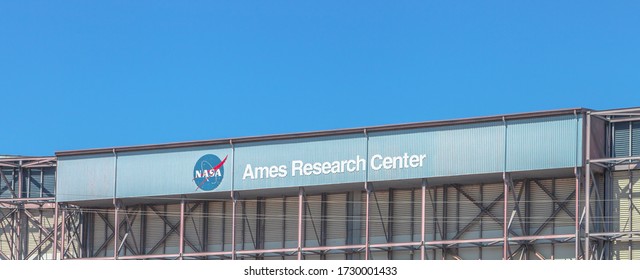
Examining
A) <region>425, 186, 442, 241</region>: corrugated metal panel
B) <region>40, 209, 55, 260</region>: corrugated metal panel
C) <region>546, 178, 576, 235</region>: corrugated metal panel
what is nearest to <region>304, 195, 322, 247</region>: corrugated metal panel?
<region>425, 186, 442, 241</region>: corrugated metal panel

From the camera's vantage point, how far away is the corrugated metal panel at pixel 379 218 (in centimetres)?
8056

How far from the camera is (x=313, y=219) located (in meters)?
82.8

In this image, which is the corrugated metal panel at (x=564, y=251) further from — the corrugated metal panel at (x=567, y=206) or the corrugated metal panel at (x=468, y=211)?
the corrugated metal panel at (x=468, y=211)

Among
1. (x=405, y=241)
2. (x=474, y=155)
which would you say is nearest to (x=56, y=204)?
(x=405, y=241)

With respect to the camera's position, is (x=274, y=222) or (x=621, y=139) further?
(x=274, y=222)

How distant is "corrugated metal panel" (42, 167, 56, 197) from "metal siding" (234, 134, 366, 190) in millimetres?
16692

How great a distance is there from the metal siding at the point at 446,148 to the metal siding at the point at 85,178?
63.9ft

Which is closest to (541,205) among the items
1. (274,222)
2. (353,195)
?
(353,195)

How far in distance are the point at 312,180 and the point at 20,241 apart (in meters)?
25.0

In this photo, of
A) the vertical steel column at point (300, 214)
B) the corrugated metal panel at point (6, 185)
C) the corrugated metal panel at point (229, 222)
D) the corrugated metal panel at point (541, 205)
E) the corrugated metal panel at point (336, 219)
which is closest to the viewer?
the corrugated metal panel at point (541, 205)

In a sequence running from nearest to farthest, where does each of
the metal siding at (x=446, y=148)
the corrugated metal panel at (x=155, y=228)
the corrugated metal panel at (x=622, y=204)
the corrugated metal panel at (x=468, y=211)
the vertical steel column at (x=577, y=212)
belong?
the vertical steel column at (x=577, y=212) → the corrugated metal panel at (x=622, y=204) → the metal siding at (x=446, y=148) → the corrugated metal panel at (x=468, y=211) → the corrugated metal panel at (x=155, y=228)

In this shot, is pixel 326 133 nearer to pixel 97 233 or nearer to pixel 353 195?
pixel 353 195

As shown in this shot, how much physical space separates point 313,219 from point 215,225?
7.64m

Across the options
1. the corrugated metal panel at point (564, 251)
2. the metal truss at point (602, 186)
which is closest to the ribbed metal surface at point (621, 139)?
the metal truss at point (602, 186)
